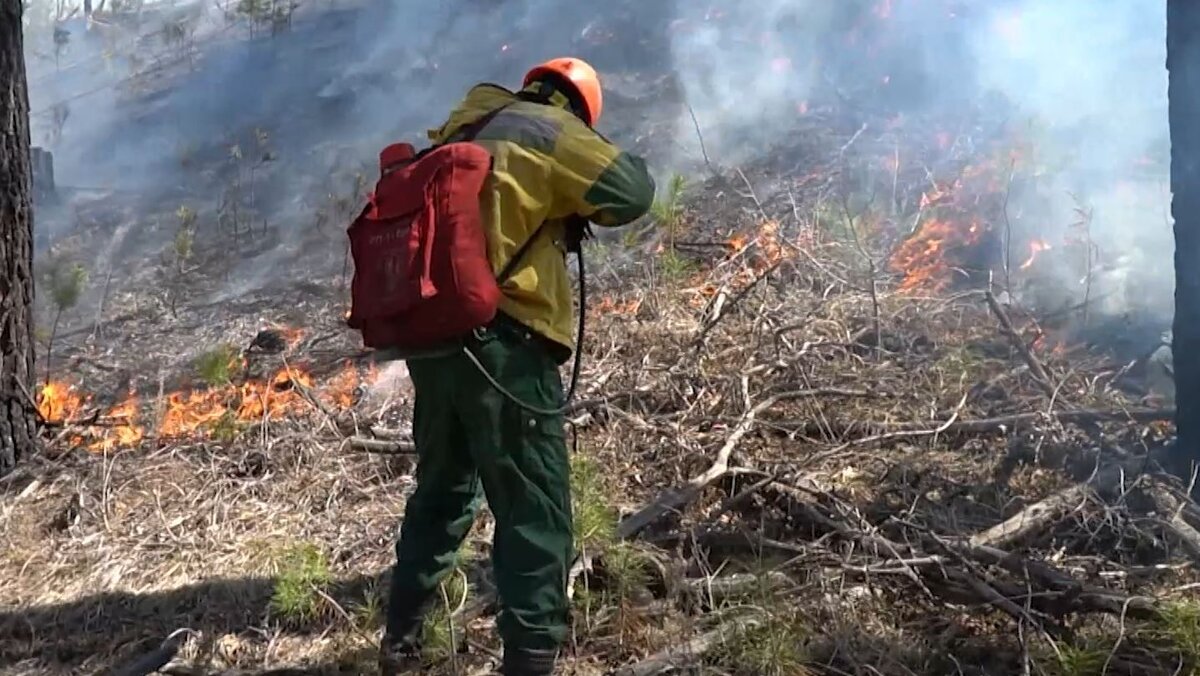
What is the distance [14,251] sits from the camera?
4.39 metres

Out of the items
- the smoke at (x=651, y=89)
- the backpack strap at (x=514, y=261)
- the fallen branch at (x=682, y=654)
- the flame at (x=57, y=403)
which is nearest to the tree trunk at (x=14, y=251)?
the flame at (x=57, y=403)

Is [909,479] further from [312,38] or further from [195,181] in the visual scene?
[312,38]

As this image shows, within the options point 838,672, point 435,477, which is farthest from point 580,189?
point 838,672

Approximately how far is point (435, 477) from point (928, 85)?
7.82m

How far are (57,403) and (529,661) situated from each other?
147 inches

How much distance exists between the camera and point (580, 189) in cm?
A: 259

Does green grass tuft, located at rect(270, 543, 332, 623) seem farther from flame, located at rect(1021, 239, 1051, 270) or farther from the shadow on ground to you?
flame, located at rect(1021, 239, 1051, 270)

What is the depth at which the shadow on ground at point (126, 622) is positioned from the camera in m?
3.23

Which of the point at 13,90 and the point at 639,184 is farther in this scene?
the point at 13,90

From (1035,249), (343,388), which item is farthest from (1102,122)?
(343,388)

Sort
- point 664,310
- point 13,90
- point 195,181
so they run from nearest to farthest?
1. point 13,90
2. point 664,310
3. point 195,181

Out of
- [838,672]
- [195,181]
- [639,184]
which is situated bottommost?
[195,181]

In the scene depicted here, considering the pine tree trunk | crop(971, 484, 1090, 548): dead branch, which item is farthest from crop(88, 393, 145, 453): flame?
the pine tree trunk

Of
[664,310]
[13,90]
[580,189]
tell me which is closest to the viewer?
[580,189]
